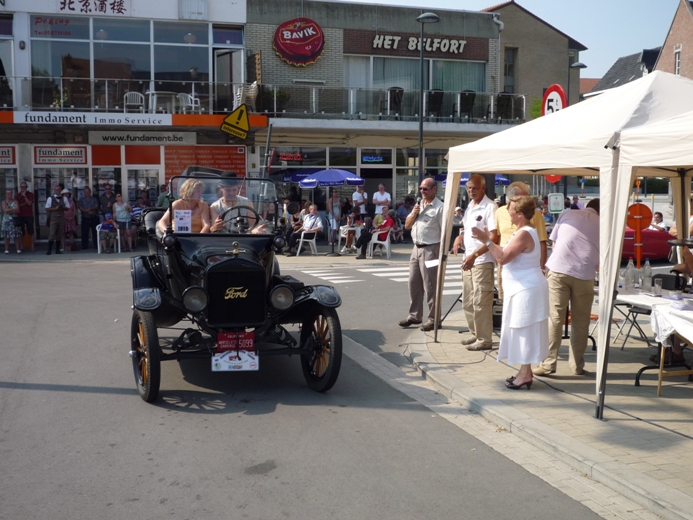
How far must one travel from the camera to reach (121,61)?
24.4 meters

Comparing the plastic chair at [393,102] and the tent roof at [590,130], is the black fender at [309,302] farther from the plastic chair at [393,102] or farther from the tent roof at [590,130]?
the plastic chair at [393,102]

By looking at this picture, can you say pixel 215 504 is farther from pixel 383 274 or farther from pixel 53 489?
pixel 383 274

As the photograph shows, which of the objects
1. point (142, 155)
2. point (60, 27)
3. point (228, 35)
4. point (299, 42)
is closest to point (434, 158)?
point (299, 42)

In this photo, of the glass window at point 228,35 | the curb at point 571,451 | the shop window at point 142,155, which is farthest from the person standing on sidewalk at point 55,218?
the curb at point 571,451

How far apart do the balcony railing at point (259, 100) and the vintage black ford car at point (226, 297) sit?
16.2 meters

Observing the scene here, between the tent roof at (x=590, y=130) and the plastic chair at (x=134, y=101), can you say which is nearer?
the tent roof at (x=590, y=130)

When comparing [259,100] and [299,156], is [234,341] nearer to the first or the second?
[259,100]

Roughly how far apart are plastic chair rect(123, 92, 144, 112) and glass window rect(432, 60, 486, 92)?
37.7ft

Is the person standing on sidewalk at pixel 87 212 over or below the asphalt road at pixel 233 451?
over

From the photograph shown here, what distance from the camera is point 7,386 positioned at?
7.28m

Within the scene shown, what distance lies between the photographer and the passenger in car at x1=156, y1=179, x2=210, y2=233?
7.71 meters

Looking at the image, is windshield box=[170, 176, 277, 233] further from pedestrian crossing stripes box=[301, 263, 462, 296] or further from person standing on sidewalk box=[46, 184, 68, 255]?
person standing on sidewalk box=[46, 184, 68, 255]

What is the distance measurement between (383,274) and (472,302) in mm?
7760

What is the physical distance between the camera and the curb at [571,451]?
4.59 meters
